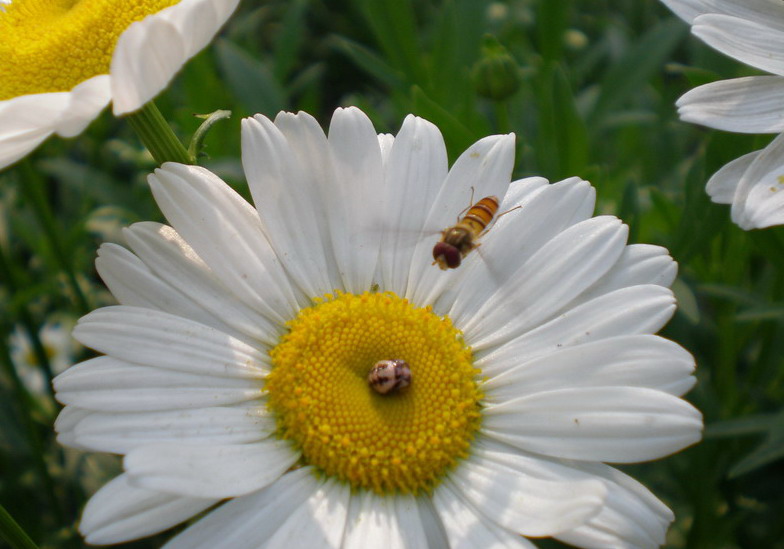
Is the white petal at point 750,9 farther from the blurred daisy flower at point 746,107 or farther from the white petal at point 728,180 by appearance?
the white petal at point 728,180

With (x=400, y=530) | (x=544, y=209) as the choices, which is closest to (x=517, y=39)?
(x=544, y=209)

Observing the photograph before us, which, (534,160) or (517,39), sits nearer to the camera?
(534,160)

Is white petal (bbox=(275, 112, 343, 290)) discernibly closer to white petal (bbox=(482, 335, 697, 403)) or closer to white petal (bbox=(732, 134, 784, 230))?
white petal (bbox=(482, 335, 697, 403))

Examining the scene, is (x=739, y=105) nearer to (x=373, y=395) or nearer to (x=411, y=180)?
(x=411, y=180)

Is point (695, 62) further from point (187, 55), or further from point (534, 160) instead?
point (187, 55)

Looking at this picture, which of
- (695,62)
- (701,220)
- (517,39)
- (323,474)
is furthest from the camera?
(517,39)

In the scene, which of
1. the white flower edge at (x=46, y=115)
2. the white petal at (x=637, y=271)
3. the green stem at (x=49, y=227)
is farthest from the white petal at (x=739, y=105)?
the green stem at (x=49, y=227)
